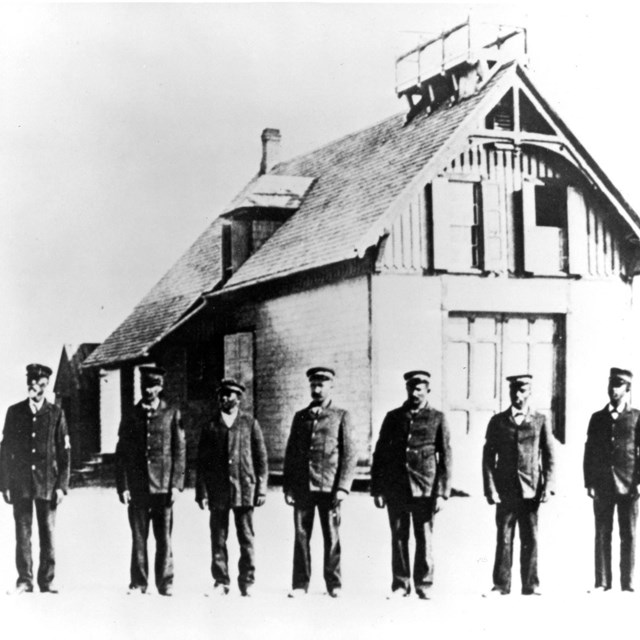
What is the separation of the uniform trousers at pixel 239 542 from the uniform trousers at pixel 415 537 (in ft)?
4.39

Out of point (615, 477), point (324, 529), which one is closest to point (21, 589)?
point (324, 529)

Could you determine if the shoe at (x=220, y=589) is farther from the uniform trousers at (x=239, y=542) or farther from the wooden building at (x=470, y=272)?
the wooden building at (x=470, y=272)

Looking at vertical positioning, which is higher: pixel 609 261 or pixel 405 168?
pixel 405 168

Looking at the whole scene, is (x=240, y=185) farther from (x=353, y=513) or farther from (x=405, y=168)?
(x=353, y=513)

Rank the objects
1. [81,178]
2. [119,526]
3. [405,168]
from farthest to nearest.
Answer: [405,168] → [81,178] → [119,526]

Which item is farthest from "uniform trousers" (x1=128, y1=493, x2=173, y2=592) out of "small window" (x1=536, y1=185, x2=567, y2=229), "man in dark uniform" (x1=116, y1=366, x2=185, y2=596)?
"small window" (x1=536, y1=185, x2=567, y2=229)

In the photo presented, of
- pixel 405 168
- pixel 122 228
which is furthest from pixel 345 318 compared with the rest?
pixel 122 228

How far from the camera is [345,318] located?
528 inches

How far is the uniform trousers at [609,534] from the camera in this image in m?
10.6

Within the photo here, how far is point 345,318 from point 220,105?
306cm

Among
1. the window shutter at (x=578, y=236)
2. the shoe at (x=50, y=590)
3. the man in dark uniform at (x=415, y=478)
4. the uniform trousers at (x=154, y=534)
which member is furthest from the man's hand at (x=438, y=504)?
the window shutter at (x=578, y=236)

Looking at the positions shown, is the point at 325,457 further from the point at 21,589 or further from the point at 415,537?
the point at 21,589

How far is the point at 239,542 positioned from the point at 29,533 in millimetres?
2140

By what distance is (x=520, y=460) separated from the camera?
10.2 meters
